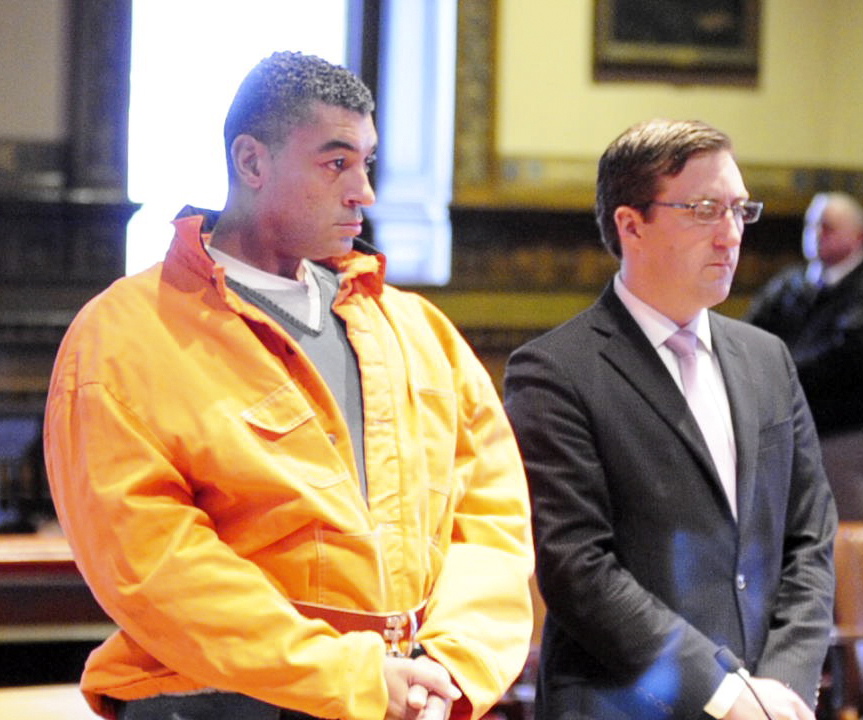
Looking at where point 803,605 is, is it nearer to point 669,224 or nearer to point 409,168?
point 669,224

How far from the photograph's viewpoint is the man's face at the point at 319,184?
206cm

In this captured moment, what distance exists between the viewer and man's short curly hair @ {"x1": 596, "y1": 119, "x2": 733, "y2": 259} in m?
2.37

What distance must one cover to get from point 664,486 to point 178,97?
15.4 ft

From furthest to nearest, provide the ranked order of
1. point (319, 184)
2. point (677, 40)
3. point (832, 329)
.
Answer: point (677, 40)
point (832, 329)
point (319, 184)

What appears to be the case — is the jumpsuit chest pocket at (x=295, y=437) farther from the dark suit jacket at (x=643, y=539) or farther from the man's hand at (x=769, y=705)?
the man's hand at (x=769, y=705)

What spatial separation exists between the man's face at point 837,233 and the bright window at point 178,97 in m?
2.57

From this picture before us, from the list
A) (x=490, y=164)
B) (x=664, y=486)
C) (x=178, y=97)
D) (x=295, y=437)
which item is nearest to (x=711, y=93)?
(x=490, y=164)

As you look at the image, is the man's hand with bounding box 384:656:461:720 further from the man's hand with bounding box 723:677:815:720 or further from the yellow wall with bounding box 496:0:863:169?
A: the yellow wall with bounding box 496:0:863:169

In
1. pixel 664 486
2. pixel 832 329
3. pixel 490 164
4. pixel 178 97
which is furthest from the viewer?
pixel 490 164

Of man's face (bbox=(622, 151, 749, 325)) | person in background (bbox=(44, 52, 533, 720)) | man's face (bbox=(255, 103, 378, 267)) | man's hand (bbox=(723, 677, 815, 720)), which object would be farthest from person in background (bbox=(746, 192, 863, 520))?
man's face (bbox=(255, 103, 378, 267))

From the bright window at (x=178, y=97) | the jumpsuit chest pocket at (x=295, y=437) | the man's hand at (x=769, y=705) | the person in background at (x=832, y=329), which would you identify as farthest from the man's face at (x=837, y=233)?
the jumpsuit chest pocket at (x=295, y=437)

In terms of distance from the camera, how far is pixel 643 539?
232cm

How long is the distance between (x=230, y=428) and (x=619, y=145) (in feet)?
3.01

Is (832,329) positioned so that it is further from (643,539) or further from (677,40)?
(643,539)
